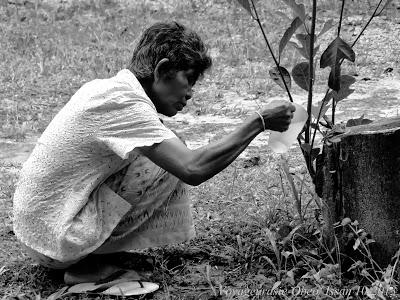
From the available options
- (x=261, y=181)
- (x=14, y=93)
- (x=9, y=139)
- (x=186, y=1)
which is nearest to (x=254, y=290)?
(x=261, y=181)

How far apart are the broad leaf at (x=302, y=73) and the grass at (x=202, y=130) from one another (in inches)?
18.9

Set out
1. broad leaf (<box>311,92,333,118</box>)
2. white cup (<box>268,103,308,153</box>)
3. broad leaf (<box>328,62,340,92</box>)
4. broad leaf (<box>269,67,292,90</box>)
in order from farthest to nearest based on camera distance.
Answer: broad leaf (<box>269,67,292,90</box>) → broad leaf (<box>311,92,333,118</box>) → broad leaf (<box>328,62,340,92</box>) → white cup (<box>268,103,308,153</box>)

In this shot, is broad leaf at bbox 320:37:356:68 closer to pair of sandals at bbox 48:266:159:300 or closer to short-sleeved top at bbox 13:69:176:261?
short-sleeved top at bbox 13:69:176:261

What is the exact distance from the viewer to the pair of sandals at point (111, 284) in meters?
3.05

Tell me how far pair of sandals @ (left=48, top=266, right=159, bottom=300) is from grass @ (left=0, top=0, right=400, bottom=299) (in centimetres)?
5

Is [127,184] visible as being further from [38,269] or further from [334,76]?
[334,76]

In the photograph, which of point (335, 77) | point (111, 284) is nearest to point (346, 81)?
point (335, 77)

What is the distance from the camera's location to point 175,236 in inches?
131

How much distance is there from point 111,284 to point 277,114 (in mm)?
973

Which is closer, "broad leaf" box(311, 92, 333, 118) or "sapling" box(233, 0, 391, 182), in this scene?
"sapling" box(233, 0, 391, 182)

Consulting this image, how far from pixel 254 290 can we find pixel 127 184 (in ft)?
2.18

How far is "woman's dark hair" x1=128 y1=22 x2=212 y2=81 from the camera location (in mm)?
3066

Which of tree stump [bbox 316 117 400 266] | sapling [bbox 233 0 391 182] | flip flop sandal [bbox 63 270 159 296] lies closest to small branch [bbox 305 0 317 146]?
sapling [bbox 233 0 391 182]

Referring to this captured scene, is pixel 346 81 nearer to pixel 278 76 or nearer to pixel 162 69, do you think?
pixel 278 76
